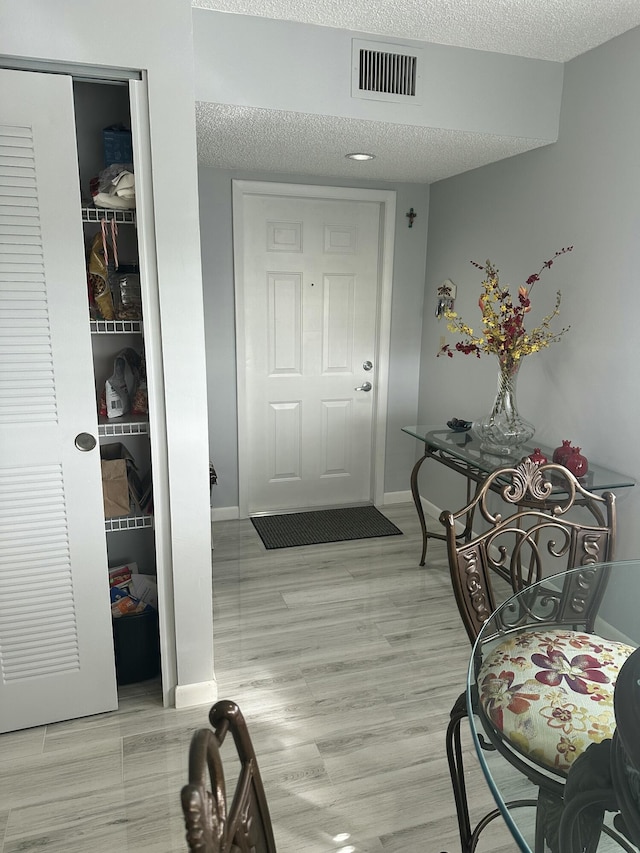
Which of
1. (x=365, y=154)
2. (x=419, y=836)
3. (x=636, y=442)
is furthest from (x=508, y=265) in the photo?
(x=419, y=836)

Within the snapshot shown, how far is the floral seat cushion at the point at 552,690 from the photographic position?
3.83 feet

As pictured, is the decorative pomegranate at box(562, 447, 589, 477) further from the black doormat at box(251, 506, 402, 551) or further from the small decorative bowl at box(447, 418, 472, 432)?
the black doormat at box(251, 506, 402, 551)

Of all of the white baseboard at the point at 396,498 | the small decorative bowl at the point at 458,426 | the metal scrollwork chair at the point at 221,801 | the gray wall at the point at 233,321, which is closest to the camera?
the metal scrollwork chair at the point at 221,801

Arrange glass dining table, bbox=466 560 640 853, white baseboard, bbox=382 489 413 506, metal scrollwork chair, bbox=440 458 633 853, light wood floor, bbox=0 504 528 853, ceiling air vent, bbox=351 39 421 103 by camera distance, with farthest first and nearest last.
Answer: white baseboard, bbox=382 489 413 506
ceiling air vent, bbox=351 39 421 103
light wood floor, bbox=0 504 528 853
metal scrollwork chair, bbox=440 458 633 853
glass dining table, bbox=466 560 640 853

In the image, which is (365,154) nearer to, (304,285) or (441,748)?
(304,285)

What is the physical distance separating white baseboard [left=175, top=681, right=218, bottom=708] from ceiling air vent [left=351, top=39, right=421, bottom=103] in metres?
2.40

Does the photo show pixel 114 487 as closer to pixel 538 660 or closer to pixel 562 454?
pixel 538 660

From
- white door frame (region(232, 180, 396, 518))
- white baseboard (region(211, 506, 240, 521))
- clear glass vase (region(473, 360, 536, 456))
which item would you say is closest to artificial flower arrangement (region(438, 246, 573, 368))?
clear glass vase (region(473, 360, 536, 456))

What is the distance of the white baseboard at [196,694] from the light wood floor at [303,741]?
3cm

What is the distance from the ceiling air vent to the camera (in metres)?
2.45

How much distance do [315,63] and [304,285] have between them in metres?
1.60

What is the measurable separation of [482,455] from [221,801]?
7.46 feet

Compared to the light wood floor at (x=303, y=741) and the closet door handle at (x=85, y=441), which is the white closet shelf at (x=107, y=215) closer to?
the closet door handle at (x=85, y=441)

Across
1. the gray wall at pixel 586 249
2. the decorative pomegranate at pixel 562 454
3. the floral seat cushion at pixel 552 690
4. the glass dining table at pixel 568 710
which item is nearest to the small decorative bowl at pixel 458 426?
the gray wall at pixel 586 249
